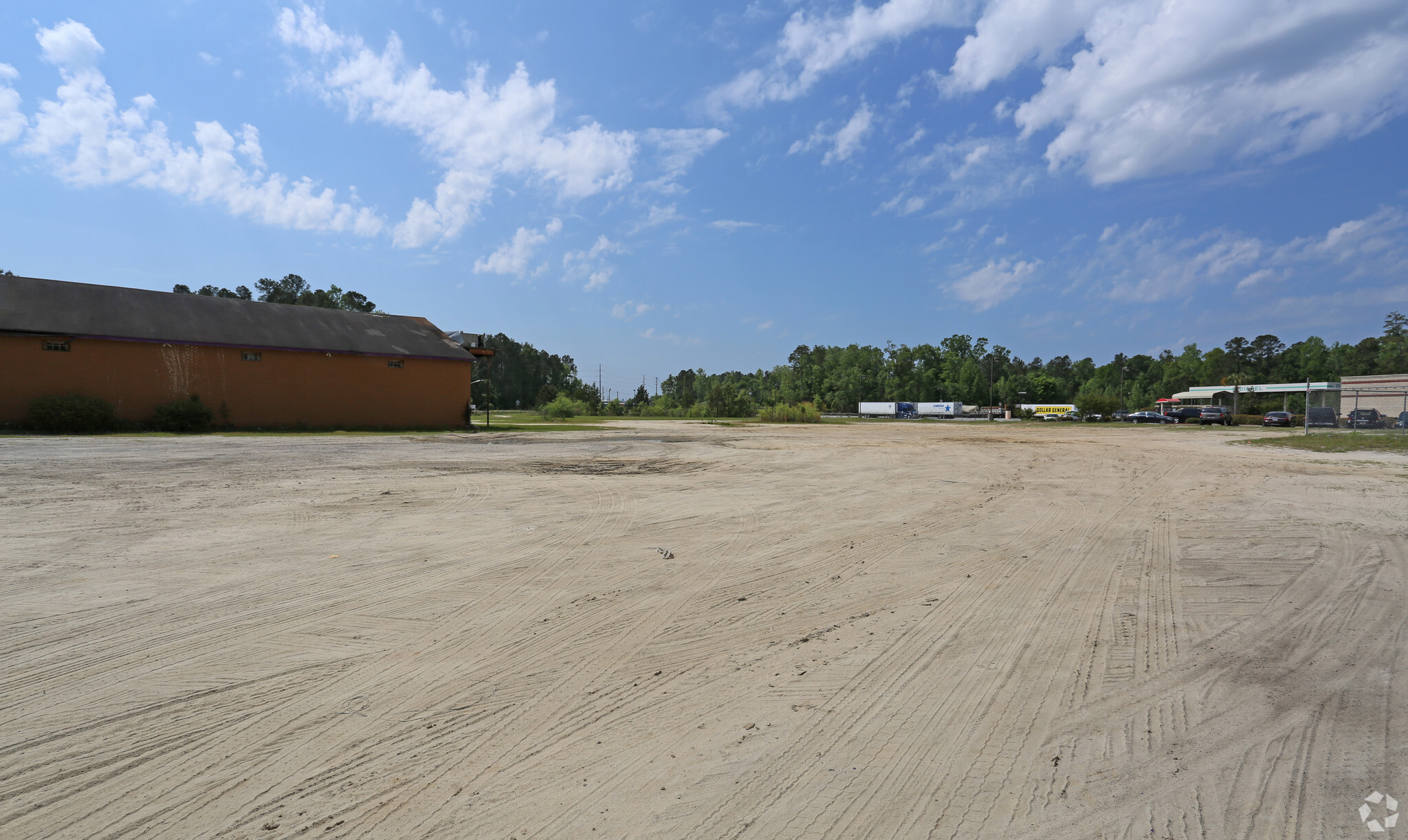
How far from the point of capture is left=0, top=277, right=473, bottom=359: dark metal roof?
24906 millimetres

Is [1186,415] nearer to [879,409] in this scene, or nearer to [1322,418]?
[1322,418]

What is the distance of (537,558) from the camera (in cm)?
623

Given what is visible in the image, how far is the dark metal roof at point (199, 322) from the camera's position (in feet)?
81.7

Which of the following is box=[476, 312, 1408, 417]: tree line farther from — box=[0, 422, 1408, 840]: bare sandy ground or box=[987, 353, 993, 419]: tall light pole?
box=[0, 422, 1408, 840]: bare sandy ground

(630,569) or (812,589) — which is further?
(630,569)

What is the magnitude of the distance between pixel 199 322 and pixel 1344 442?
46587mm

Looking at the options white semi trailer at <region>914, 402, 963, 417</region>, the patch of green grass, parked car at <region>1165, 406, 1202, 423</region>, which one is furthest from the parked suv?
white semi trailer at <region>914, 402, 963, 417</region>

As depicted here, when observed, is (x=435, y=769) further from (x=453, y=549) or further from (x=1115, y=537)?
(x=1115, y=537)

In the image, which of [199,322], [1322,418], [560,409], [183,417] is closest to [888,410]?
[560,409]

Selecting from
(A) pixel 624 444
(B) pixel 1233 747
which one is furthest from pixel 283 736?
(A) pixel 624 444

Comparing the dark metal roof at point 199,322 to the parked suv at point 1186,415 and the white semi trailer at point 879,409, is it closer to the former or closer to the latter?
the parked suv at point 1186,415

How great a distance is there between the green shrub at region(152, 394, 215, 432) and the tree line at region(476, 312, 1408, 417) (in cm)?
5525

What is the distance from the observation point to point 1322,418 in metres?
34.8

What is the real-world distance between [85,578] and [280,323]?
30352 millimetres
